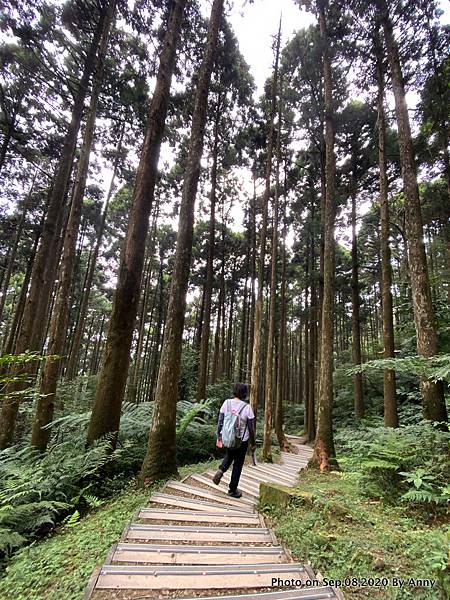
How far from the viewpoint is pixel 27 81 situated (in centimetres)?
933

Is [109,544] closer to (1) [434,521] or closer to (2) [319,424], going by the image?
(1) [434,521]

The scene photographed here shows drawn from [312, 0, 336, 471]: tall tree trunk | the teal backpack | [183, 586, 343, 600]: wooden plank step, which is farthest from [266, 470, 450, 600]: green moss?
[312, 0, 336, 471]: tall tree trunk

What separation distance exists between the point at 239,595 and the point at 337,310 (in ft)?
72.4

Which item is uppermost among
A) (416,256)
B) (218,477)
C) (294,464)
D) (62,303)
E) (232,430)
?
(416,256)

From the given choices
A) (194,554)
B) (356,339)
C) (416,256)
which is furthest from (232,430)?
(356,339)

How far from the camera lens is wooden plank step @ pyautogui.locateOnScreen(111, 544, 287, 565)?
2.55m

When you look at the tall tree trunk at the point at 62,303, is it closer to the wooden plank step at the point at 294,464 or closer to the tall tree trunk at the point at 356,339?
the wooden plank step at the point at 294,464

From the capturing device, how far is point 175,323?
220 inches

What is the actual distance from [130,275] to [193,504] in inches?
162

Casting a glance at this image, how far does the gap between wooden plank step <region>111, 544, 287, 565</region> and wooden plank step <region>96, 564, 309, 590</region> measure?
0.13 meters

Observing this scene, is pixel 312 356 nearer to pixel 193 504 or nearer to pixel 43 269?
pixel 193 504

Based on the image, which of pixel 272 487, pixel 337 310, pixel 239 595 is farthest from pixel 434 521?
pixel 337 310

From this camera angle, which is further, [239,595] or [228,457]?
[228,457]

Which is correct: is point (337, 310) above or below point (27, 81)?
below
